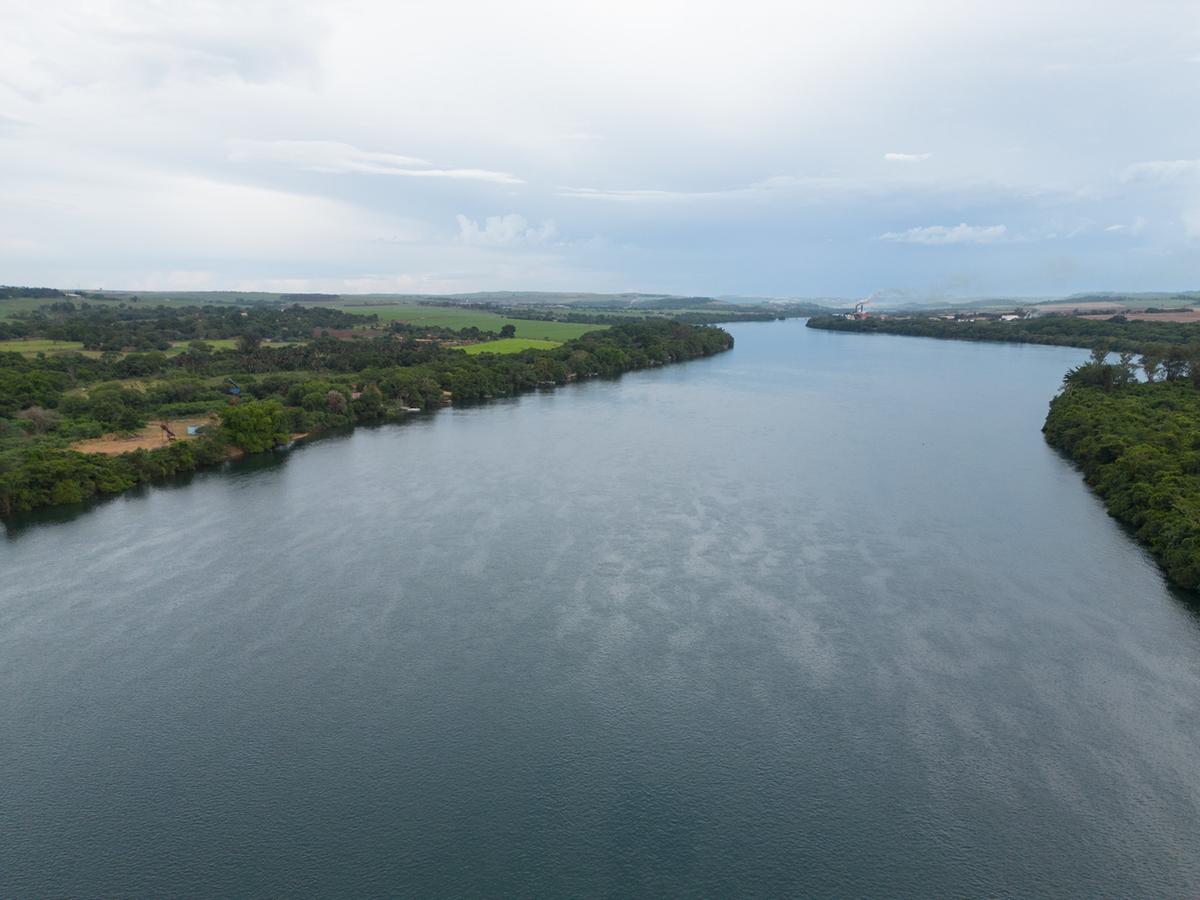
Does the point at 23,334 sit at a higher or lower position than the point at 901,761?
higher

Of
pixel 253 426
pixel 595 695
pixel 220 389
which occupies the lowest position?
pixel 595 695

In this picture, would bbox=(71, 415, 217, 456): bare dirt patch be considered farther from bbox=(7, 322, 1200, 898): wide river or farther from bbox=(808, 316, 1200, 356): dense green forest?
bbox=(808, 316, 1200, 356): dense green forest

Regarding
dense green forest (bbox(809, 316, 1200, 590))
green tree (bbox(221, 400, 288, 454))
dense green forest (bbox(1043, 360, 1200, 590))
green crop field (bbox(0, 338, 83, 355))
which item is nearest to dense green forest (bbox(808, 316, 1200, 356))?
dense green forest (bbox(809, 316, 1200, 590))

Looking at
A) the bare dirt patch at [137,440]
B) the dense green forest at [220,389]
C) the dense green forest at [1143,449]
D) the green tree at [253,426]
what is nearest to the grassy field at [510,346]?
the dense green forest at [220,389]

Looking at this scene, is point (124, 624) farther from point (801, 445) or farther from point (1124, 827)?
point (801, 445)

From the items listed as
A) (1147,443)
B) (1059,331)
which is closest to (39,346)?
(1147,443)

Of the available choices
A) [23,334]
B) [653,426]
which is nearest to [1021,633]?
[653,426]

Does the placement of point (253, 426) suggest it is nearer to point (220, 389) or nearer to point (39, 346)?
point (220, 389)

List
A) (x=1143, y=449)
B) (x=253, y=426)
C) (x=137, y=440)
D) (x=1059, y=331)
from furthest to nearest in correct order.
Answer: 1. (x=1059, y=331)
2. (x=137, y=440)
3. (x=253, y=426)
4. (x=1143, y=449)
